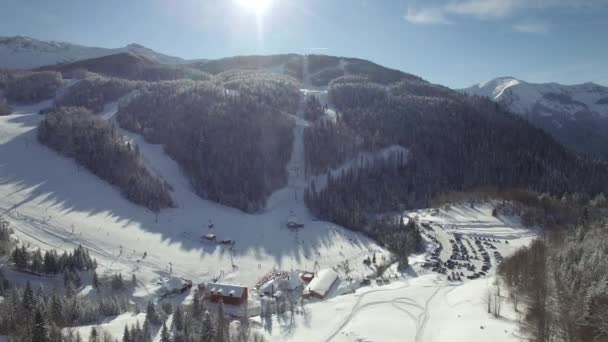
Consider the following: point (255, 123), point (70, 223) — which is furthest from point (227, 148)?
point (70, 223)

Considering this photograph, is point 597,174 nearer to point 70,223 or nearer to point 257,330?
point 257,330

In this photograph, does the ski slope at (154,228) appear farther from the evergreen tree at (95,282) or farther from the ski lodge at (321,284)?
the ski lodge at (321,284)

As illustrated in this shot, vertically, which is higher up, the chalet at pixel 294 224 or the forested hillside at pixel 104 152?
the forested hillside at pixel 104 152

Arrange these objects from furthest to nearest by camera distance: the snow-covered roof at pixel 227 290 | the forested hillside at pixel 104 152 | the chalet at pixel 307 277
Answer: the forested hillside at pixel 104 152 < the chalet at pixel 307 277 < the snow-covered roof at pixel 227 290

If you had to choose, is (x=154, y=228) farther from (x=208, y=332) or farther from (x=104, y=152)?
(x=208, y=332)

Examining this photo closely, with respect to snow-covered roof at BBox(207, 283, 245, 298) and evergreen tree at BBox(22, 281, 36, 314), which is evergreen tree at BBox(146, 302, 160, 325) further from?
evergreen tree at BBox(22, 281, 36, 314)

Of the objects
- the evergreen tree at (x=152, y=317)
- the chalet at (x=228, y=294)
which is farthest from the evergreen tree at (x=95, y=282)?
the evergreen tree at (x=152, y=317)

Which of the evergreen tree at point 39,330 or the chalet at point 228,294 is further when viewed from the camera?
the chalet at point 228,294

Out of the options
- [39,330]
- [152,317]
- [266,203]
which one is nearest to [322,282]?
[152,317]
